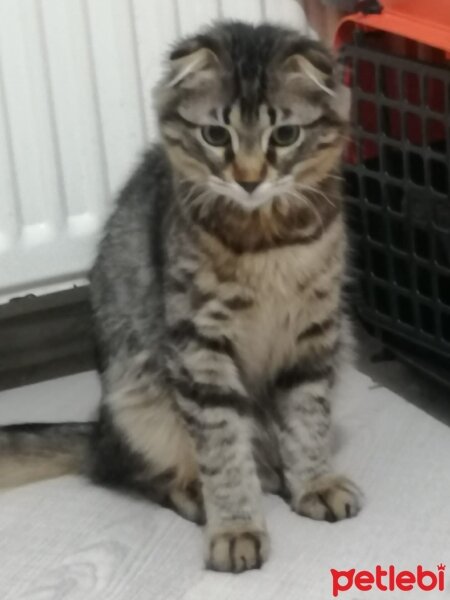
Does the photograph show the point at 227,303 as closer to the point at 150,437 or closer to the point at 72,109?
the point at 150,437

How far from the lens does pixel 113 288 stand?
1480mm

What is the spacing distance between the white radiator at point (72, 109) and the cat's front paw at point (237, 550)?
24.9 inches

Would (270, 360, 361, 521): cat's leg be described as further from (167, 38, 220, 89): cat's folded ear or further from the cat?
(167, 38, 220, 89): cat's folded ear

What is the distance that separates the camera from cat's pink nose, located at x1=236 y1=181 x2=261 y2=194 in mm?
1223

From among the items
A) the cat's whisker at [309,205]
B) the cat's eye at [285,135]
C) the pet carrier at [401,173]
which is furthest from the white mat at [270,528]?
the cat's eye at [285,135]

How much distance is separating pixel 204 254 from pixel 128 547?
38cm

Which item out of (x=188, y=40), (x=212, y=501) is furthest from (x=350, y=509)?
(x=188, y=40)

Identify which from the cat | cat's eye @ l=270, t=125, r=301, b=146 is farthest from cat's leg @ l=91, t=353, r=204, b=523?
cat's eye @ l=270, t=125, r=301, b=146

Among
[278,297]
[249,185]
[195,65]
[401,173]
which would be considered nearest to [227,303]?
[278,297]

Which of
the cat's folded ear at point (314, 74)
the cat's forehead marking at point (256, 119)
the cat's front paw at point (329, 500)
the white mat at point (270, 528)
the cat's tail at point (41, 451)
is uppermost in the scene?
the cat's folded ear at point (314, 74)

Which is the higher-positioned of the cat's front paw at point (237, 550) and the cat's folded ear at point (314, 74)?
the cat's folded ear at point (314, 74)

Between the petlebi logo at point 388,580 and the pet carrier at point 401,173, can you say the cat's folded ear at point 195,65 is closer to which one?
the pet carrier at point 401,173

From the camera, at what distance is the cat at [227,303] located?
1.25 meters

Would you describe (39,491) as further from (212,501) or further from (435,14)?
(435,14)
